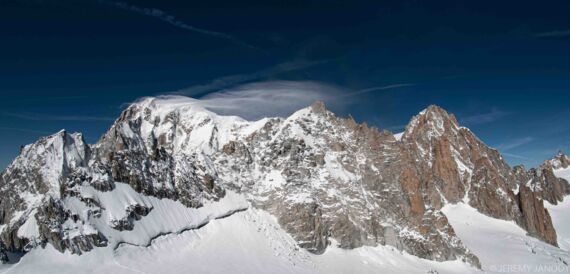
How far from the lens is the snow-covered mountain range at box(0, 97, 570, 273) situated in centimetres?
8038

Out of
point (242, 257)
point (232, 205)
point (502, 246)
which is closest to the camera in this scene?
point (242, 257)

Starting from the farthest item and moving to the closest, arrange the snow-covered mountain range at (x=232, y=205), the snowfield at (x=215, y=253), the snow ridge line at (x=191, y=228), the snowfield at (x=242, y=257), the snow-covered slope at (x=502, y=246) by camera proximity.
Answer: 1. the snow-covered slope at (x=502, y=246)
2. the snow ridge line at (x=191, y=228)
3. the snow-covered mountain range at (x=232, y=205)
4. the snowfield at (x=215, y=253)
5. the snowfield at (x=242, y=257)

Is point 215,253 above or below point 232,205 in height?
below

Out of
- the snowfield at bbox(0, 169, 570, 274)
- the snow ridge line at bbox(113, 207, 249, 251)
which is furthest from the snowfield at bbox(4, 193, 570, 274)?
the snow ridge line at bbox(113, 207, 249, 251)

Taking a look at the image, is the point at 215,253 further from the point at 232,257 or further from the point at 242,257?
the point at 242,257

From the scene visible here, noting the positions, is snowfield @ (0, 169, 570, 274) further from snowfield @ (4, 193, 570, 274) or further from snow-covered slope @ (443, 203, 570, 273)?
snow-covered slope @ (443, 203, 570, 273)

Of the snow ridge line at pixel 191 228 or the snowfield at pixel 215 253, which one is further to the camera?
the snow ridge line at pixel 191 228

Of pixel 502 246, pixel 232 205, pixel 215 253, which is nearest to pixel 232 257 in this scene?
pixel 215 253

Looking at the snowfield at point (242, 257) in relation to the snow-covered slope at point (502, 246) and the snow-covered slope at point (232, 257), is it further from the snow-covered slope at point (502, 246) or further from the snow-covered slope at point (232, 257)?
the snow-covered slope at point (502, 246)

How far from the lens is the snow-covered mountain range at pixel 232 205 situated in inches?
3164

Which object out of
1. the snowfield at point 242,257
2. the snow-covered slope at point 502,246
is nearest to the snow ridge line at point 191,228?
the snowfield at point 242,257

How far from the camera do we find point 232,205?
109750 millimetres

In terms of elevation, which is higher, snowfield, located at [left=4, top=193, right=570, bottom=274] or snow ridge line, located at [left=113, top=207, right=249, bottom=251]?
snow ridge line, located at [left=113, top=207, right=249, bottom=251]

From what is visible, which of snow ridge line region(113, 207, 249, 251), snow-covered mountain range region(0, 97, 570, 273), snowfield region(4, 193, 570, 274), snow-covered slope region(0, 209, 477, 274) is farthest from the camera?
snow ridge line region(113, 207, 249, 251)
